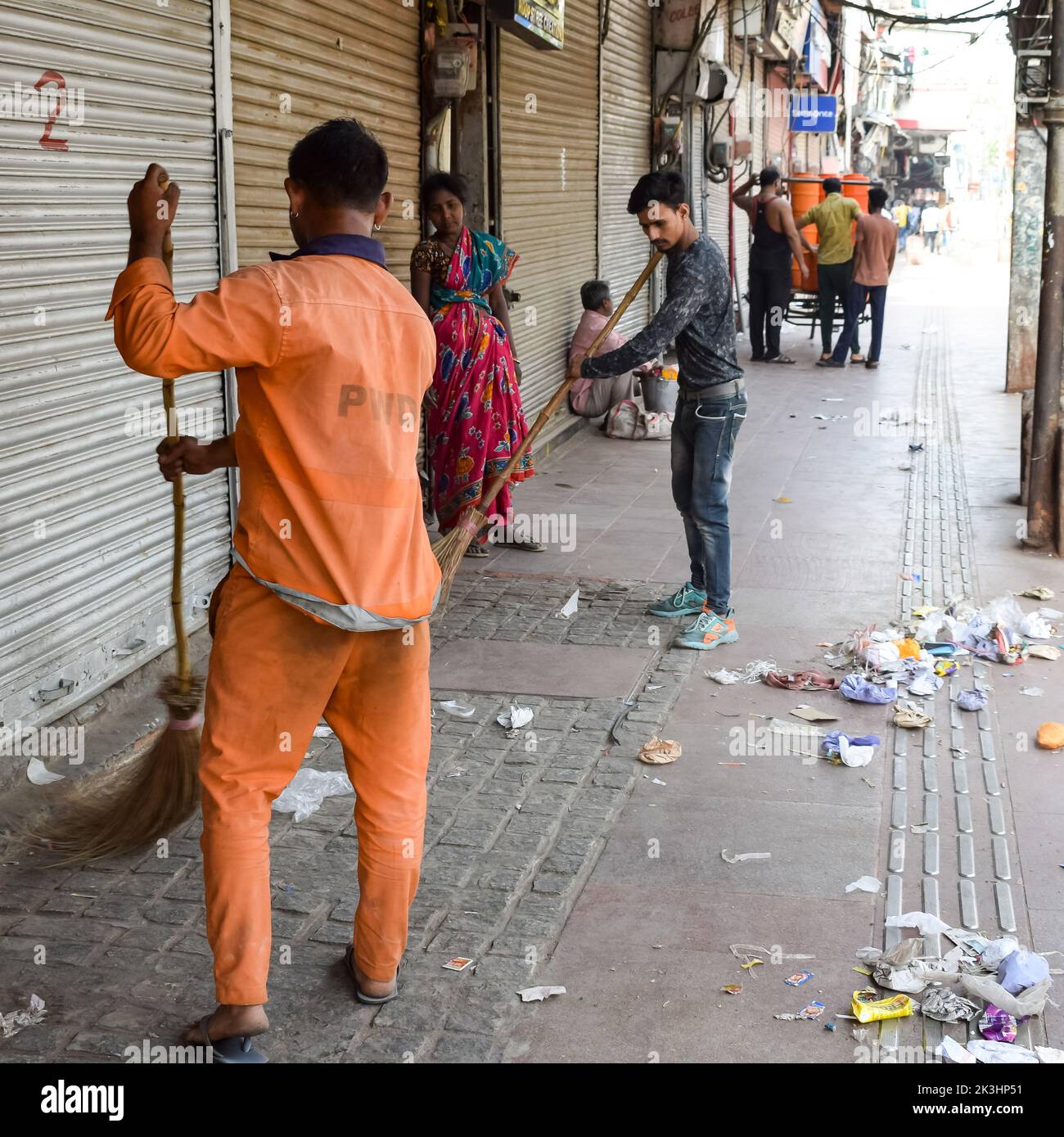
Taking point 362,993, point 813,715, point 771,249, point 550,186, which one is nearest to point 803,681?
point 813,715

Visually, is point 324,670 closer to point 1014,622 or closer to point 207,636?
point 207,636

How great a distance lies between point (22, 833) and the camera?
4043mm

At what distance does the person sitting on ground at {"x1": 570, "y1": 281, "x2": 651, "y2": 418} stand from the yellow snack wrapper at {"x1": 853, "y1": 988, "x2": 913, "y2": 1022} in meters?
7.80

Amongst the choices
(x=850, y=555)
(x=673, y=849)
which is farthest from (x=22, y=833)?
(x=850, y=555)

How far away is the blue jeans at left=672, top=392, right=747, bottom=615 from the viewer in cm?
592

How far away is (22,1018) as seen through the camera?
3141 millimetres

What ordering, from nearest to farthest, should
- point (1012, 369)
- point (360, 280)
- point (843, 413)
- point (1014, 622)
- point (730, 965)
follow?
1. point (360, 280)
2. point (730, 965)
3. point (1014, 622)
4. point (843, 413)
5. point (1012, 369)

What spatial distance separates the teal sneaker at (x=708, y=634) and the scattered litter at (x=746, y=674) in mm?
261

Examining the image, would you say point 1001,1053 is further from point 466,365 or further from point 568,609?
point 466,365

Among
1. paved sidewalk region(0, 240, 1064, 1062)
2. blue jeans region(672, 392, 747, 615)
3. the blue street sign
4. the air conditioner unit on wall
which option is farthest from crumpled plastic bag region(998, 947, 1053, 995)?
the blue street sign

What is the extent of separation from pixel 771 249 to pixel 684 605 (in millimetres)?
9701

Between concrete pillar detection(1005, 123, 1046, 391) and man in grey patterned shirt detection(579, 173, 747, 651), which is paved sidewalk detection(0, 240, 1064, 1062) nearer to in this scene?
man in grey patterned shirt detection(579, 173, 747, 651)

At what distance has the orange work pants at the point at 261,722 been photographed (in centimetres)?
289

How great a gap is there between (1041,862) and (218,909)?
2.42 m
